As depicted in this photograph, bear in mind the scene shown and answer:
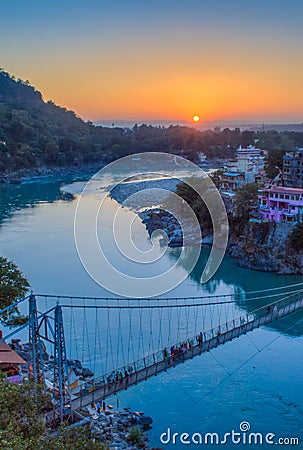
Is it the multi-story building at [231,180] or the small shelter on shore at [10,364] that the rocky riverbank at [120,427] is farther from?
the multi-story building at [231,180]

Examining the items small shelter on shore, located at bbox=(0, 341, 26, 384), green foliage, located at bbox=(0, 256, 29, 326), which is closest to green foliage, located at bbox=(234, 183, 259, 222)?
green foliage, located at bbox=(0, 256, 29, 326)

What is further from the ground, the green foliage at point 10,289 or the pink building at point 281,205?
the pink building at point 281,205

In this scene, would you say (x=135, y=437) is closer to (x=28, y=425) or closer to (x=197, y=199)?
(x=28, y=425)

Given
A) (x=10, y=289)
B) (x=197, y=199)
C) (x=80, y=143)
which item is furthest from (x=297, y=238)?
(x=80, y=143)

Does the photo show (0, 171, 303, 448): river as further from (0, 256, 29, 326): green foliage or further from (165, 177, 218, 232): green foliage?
(165, 177, 218, 232): green foliage

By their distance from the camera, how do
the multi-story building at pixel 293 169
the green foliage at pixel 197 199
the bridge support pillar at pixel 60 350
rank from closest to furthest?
the bridge support pillar at pixel 60 350, the green foliage at pixel 197 199, the multi-story building at pixel 293 169

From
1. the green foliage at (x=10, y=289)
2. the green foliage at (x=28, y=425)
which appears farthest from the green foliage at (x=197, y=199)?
the green foliage at (x=28, y=425)
